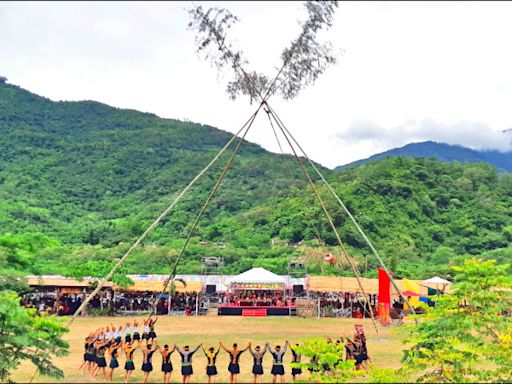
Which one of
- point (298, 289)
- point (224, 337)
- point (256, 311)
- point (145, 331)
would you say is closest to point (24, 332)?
point (145, 331)

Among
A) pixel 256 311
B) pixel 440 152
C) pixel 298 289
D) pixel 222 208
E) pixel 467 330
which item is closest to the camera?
pixel 467 330

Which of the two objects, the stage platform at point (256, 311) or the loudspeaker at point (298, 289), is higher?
the loudspeaker at point (298, 289)

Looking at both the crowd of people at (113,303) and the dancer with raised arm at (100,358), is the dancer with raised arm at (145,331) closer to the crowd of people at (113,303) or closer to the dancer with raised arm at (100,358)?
the dancer with raised arm at (100,358)

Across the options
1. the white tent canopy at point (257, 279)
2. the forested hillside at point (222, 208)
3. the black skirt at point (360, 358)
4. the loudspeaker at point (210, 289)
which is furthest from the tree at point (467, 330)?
the loudspeaker at point (210, 289)

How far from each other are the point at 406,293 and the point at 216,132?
84.3 meters

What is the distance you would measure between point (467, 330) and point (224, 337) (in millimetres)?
12273

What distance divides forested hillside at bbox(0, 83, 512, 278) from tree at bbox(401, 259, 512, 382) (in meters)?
16.1

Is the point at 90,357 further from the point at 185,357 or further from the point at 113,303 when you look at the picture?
the point at 113,303

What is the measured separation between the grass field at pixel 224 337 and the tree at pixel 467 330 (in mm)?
4601

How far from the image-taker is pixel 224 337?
23375 mm

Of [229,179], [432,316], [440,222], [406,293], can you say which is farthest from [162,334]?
[229,179]

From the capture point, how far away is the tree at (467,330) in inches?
478

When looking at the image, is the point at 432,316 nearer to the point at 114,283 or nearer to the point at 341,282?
the point at 341,282

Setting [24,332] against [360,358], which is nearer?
[24,332]
